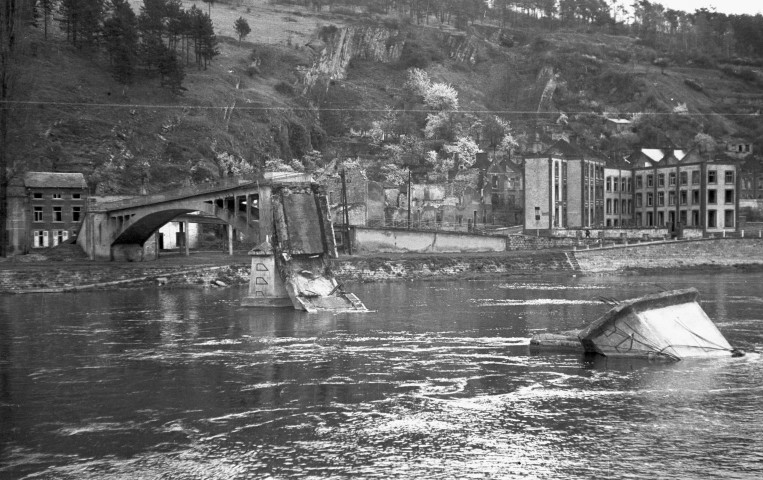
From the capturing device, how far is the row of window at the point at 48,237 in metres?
85.8

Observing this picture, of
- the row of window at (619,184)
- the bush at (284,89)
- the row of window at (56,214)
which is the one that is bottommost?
the row of window at (56,214)

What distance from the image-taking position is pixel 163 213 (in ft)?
226

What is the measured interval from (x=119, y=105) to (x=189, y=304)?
205 feet

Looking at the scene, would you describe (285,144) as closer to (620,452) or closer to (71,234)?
(71,234)

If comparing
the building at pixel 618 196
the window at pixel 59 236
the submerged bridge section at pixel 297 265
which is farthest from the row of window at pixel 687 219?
the submerged bridge section at pixel 297 265

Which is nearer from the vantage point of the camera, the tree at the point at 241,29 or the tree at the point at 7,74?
the tree at the point at 7,74

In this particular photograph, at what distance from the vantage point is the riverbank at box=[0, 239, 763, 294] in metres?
65.7

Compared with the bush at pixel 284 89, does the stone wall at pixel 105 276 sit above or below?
below

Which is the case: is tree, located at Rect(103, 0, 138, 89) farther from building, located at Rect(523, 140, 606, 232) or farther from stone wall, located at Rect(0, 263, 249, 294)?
building, located at Rect(523, 140, 606, 232)

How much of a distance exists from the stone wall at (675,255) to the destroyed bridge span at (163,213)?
36.2 meters

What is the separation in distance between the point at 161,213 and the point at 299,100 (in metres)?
82.7

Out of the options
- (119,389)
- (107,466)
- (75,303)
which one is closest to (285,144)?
(75,303)

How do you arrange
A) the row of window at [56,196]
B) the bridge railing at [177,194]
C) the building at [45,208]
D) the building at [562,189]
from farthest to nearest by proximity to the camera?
the building at [562,189] < the row of window at [56,196] < the building at [45,208] < the bridge railing at [177,194]

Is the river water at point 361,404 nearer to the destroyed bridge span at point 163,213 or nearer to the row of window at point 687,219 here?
Answer: the destroyed bridge span at point 163,213
